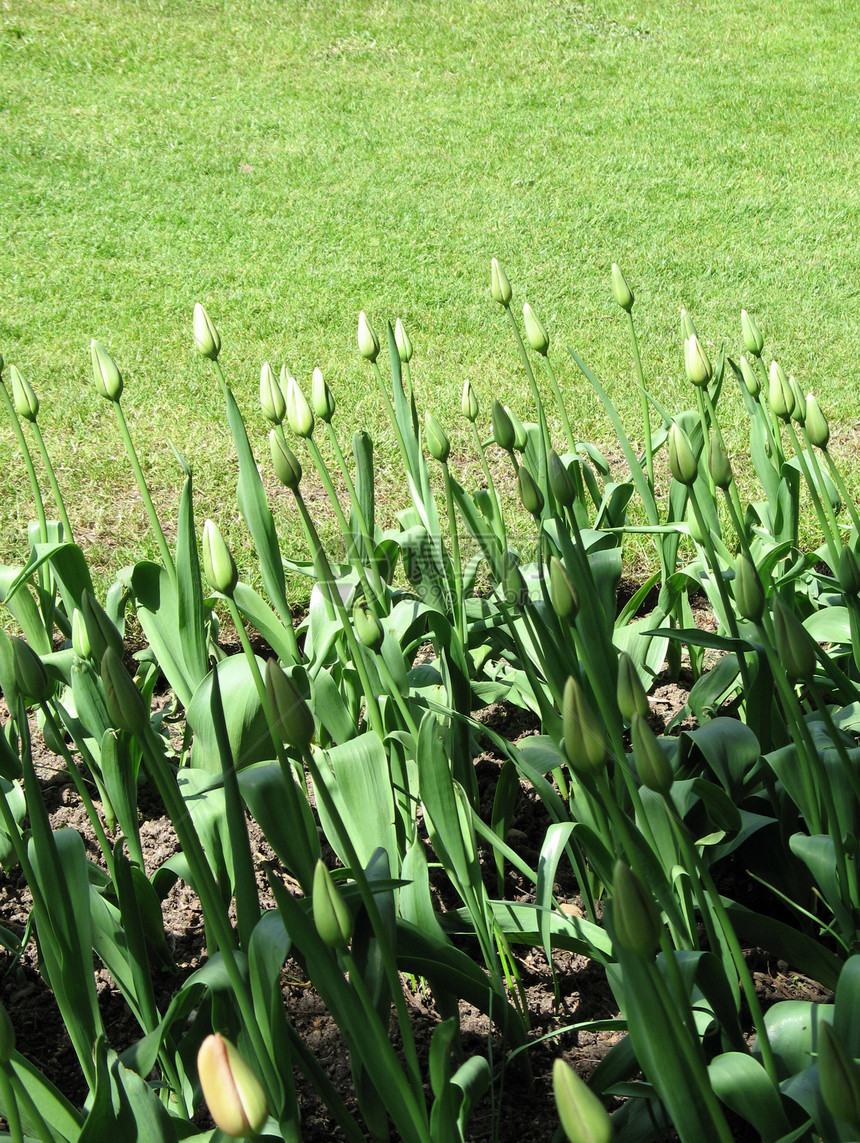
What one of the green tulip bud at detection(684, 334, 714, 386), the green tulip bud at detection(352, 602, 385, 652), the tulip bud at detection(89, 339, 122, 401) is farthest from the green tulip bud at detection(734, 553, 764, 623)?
the tulip bud at detection(89, 339, 122, 401)

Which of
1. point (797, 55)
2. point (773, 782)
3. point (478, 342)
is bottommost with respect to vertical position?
point (773, 782)

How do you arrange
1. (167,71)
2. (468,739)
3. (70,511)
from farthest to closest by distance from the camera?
(167,71) → (70,511) → (468,739)

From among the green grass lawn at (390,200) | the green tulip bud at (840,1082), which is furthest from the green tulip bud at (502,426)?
the green grass lawn at (390,200)

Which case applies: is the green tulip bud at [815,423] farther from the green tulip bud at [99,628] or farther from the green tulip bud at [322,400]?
the green tulip bud at [99,628]

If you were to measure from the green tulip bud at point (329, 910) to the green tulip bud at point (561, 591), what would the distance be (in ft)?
1.40

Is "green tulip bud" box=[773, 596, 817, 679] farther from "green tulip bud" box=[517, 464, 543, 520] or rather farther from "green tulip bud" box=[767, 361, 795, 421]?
"green tulip bud" box=[767, 361, 795, 421]

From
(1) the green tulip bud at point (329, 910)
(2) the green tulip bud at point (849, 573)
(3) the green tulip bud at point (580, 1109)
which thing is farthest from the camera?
(2) the green tulip bud at point (849, 573)

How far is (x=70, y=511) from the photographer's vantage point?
147 inches

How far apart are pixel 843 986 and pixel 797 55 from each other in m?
10.9

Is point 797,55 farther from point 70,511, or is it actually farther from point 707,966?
point 707,966

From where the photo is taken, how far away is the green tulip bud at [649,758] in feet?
3.01

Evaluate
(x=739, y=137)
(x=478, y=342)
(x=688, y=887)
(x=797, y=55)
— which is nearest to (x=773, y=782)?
(x=688, y=887)

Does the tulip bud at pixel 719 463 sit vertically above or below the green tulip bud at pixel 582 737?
above

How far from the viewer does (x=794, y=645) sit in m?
1.14
